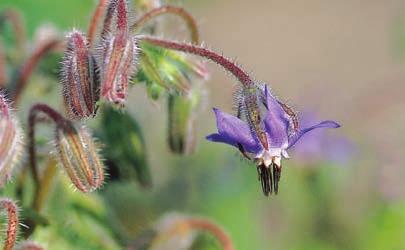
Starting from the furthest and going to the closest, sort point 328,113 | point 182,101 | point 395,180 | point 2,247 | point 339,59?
1. point 339,59
2. point 328,113
3. point 395,180
4. point 182,101
5. point 2,247

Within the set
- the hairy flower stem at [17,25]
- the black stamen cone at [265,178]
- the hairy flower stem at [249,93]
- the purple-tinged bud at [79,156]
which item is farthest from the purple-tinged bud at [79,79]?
the hairy flower stem at [17,25]

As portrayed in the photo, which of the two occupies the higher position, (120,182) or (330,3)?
(330,3)

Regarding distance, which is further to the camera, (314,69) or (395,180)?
(314,69)

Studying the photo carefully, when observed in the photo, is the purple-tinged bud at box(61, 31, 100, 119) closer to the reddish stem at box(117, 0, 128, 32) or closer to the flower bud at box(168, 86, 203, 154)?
the reddish stem at box(117, 0, 128, 32)

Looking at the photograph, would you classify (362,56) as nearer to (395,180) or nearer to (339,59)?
(339,59)

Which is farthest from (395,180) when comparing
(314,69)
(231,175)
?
(314,69)

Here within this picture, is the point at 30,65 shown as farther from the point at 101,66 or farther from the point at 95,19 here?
the point at 101,66

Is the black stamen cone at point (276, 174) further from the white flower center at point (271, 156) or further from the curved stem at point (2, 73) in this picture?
the curved stem at point (2, 73)
